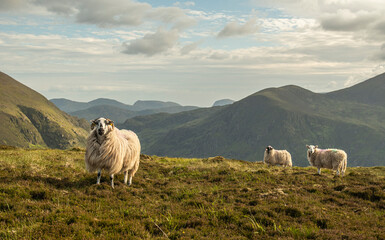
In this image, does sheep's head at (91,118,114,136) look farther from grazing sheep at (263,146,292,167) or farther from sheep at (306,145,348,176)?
grazing sheep at (263,146,292,167)

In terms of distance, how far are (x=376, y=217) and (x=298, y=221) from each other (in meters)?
3.46

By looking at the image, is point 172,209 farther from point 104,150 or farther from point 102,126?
point 102,126

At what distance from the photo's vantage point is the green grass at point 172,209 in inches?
332

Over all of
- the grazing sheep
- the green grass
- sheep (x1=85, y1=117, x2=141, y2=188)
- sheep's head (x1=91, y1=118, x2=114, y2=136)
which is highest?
sheep's head (x1=91, y1=118, x2=114, y2=136)

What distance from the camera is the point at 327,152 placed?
24.2 metres

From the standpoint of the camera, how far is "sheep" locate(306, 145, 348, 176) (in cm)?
2338

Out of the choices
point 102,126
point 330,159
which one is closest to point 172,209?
point 102,126

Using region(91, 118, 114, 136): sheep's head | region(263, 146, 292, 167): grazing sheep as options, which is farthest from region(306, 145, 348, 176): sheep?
region(91, 118, 114, 136): sheep's head

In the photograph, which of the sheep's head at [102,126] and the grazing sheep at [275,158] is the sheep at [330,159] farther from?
the sheep's head at [102,126]

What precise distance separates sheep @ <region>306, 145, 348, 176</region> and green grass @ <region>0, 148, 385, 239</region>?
763cm

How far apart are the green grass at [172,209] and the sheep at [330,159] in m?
7.63

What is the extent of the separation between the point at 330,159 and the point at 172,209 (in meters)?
18.5

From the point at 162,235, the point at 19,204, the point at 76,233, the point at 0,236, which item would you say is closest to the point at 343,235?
the point at 162,235

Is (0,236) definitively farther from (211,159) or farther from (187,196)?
(211,159)
